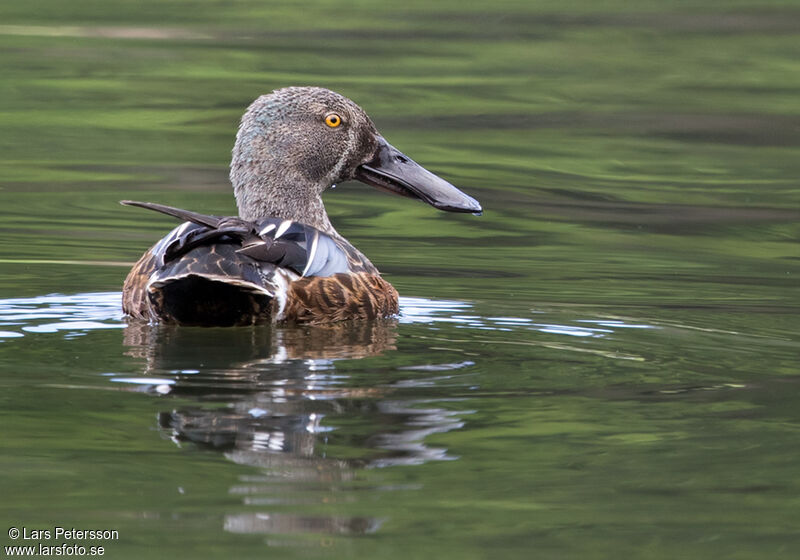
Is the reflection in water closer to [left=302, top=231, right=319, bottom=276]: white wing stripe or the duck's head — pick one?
[left=302, top=231, right=319, bottom=276]: white wing stripe

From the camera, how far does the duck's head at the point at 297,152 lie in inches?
356

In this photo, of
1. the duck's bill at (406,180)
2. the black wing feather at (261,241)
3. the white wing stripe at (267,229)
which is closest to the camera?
the black wing feather at (261,241)

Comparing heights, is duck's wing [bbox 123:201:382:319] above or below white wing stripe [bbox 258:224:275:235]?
below

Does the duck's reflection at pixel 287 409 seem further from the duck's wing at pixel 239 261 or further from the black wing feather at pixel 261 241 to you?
the black wing feather at pixel 261 241

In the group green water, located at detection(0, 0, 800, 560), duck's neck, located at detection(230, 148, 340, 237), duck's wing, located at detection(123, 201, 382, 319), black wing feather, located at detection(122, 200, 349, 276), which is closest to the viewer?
green water, located at detection(0, 0, 800, 560)

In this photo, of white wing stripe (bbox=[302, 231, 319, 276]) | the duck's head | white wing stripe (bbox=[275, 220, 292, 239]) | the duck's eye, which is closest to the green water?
white wing stripe (bbox=[302, 231, 319, 276])

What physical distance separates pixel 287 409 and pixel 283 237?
1723 mm

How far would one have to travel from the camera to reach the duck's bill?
9.55 metres

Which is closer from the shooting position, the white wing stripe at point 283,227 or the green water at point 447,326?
the green water at point 447,326

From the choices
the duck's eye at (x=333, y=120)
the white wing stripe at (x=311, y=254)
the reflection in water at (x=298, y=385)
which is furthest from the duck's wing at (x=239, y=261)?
the duck's eye at (x=333, y=120)

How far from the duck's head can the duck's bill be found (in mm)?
36

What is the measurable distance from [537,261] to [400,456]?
509 cm

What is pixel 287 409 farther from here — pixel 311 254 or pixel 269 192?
pixel 269 192

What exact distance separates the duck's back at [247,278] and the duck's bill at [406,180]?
1204 millimetres
